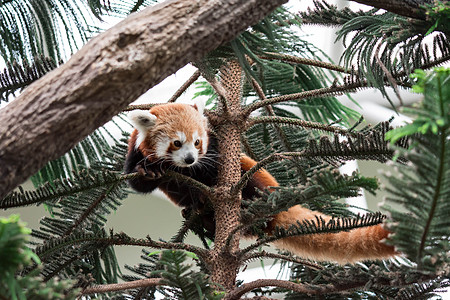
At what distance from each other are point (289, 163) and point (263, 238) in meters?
0.20

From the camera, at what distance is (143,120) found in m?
1.96

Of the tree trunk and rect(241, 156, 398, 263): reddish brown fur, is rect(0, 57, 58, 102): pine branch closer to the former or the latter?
the tree trunk

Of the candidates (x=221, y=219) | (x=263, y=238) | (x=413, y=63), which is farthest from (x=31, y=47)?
(x=413, y=63)

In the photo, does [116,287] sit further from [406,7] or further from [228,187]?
[406,7]

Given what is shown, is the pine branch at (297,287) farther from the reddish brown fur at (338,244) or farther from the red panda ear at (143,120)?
the red panda ear at (143,120)

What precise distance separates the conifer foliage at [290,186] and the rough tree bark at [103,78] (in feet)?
0.57

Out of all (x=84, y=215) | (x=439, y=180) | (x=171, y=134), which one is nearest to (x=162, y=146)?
(x=171, y=134)

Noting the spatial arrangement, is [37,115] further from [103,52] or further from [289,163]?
[289,163]

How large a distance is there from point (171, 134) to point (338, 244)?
2.84ft

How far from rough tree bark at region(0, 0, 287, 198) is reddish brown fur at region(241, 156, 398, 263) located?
21.3 inches

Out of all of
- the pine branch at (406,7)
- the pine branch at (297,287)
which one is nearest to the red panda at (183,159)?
the pine branch at (297,287)

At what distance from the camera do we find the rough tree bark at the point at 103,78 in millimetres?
731

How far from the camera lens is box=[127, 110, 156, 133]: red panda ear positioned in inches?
75.6

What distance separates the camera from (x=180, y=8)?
0.84 metres
